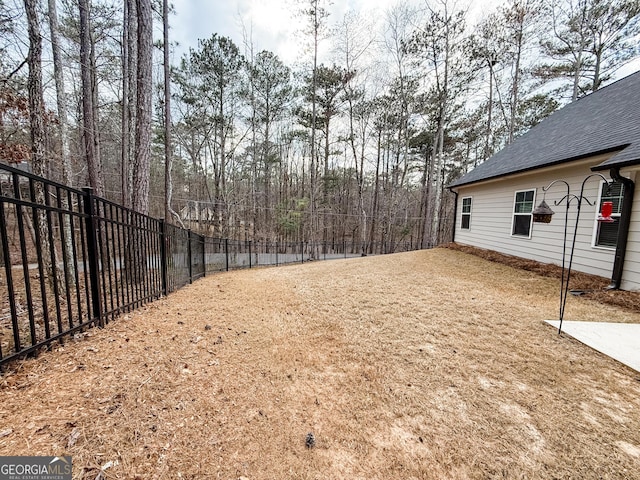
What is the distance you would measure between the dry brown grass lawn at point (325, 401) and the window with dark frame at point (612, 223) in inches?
126

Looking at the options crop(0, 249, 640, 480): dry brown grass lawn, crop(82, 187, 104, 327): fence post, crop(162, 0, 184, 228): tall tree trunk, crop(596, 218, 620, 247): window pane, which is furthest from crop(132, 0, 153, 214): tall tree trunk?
crop(596, 218, 620, 247): window pane

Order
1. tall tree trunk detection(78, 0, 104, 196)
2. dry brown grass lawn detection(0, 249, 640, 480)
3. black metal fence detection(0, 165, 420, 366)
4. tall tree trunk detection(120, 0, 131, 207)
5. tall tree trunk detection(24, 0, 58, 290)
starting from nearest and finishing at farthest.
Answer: dry brown grass lawn detection(0, 249, 640, 480) → black metal fence detection(0, 165, 420, 366) → tall tree trunk detection(24, 0, 58, 290) → tall tree trunk detection(78, 0, 104, 196) → tall tree trunk detection(120, 0, 131, 207)

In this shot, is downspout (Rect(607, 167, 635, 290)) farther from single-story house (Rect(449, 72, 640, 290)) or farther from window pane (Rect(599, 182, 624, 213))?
window pane (Rect(599, 182, 624, 213))

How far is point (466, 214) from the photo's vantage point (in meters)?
9.16

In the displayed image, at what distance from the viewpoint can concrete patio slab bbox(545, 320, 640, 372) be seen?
2358 mm

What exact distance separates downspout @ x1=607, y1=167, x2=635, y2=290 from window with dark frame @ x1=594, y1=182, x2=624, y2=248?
17 centimetres

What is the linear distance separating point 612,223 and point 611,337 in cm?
327

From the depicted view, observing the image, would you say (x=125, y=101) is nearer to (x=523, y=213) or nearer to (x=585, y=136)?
(x=523, y=213)

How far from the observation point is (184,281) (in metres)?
5.22

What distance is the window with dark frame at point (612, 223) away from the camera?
4.56 m

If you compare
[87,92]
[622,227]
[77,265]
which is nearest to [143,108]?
[87,92]

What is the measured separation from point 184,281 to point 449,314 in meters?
5.01

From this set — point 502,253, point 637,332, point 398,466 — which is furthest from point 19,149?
point 502,253

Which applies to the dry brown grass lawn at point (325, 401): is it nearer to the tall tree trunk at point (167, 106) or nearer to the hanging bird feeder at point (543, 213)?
the hanging bird feeder at point (543, 213)
